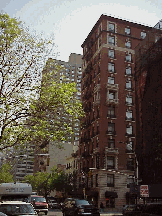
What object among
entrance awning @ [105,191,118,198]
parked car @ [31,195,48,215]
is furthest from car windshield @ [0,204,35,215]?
entrance awning @ [105,191,118,198]

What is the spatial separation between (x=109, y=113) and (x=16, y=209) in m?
46.7

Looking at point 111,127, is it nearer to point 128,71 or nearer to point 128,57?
point 128,71

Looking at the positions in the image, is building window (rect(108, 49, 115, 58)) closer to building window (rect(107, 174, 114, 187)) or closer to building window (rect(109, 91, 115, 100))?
building window (rect(109, 91, 115, 100))

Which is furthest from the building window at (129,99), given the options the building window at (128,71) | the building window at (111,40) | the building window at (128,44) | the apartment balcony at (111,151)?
the building window at (111,40)

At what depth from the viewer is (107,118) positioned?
58625mm

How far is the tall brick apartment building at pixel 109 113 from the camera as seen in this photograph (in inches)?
2160

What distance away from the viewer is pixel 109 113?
2345 inches

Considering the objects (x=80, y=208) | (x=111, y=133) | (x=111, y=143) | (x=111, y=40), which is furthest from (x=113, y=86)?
(x=80, y=208)

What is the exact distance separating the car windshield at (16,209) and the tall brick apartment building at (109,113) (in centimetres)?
3781

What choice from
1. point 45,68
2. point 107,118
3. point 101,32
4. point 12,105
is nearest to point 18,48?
point 45,68

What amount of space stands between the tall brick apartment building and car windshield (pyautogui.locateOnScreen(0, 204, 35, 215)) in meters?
37.8

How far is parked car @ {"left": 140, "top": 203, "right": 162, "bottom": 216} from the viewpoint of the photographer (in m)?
16.9

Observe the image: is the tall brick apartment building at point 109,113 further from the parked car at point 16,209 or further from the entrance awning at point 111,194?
the parked car at point 16,209

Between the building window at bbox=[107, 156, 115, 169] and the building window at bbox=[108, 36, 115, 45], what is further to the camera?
the building window at bbox=[108, 36, 115, 45]
